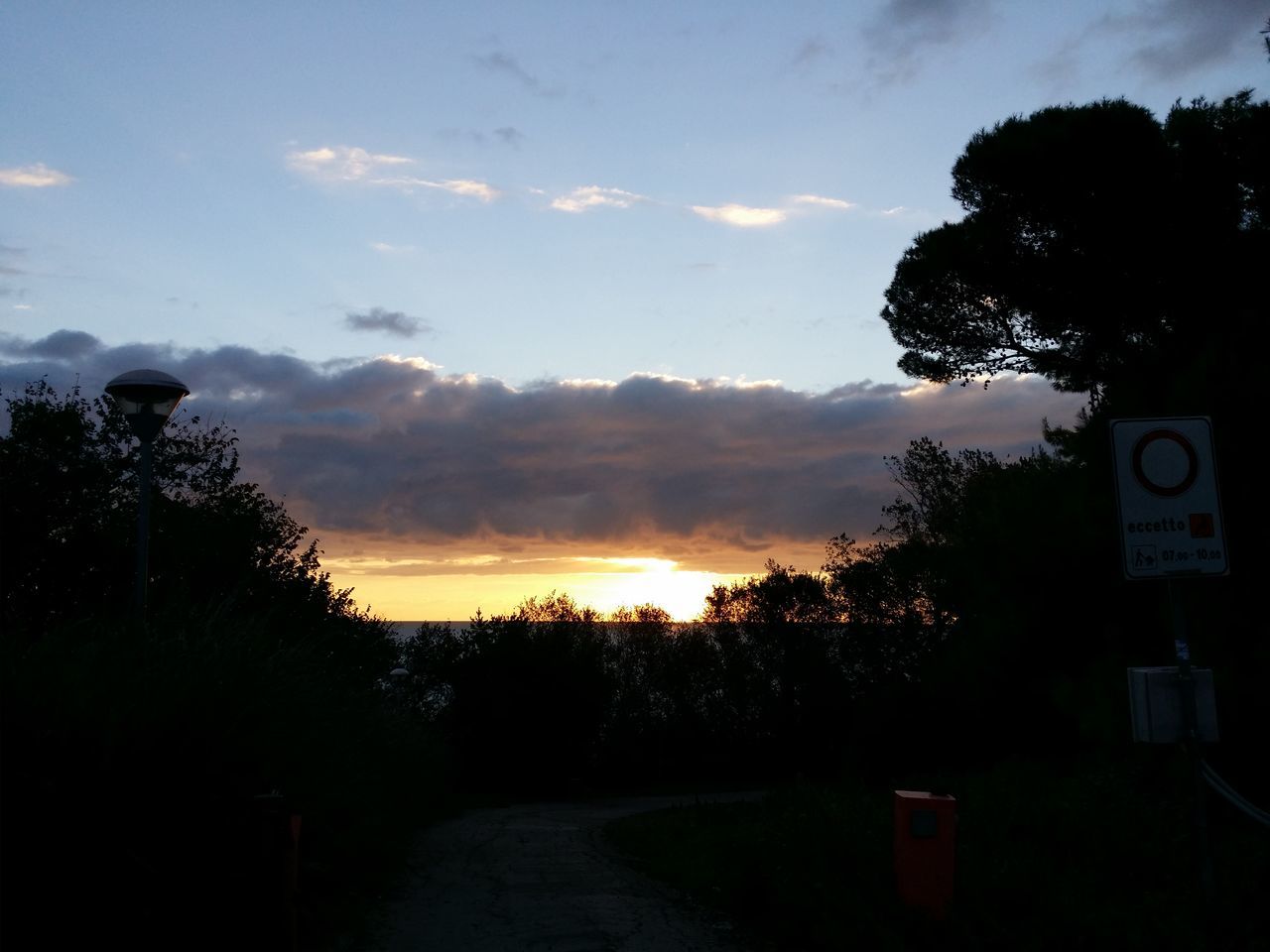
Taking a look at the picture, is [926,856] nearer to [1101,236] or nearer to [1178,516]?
[1178,516]

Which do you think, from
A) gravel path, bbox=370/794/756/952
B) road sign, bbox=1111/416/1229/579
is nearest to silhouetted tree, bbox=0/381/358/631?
gravel path, bbox=370/794/756/952

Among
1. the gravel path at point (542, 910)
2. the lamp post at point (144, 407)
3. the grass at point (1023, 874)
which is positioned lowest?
the gravel path at point (542, 910)

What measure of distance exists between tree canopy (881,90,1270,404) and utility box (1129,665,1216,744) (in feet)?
33.2

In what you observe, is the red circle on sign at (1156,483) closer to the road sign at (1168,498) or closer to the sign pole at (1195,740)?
the road sign at (1168,498)

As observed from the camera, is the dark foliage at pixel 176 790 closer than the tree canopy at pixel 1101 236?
Yes

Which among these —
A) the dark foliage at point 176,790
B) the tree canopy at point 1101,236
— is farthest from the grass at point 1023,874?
the tree canopy at point 1101,236

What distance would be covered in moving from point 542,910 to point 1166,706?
16.7 feet

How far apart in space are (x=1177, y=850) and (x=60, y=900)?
7.28 meters

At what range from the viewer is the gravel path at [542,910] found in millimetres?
7691

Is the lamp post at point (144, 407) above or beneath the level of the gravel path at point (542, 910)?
above

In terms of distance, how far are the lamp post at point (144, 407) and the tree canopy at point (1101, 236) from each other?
1197 centimetres

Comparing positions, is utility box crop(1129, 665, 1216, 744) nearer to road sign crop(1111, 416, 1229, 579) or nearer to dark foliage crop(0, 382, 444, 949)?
road sign crop(1111, 416, 1229, 579)

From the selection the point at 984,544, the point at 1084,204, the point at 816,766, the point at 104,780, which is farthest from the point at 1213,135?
the point at 816,766

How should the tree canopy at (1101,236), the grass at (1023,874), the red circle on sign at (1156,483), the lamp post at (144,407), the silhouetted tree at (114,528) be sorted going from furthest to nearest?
the silhouetted tree at (114,528), the tree canopy at (1101,236), the lamp post at (144,407), the grass at (1023,874), the red circle on sign at (1156,483)
